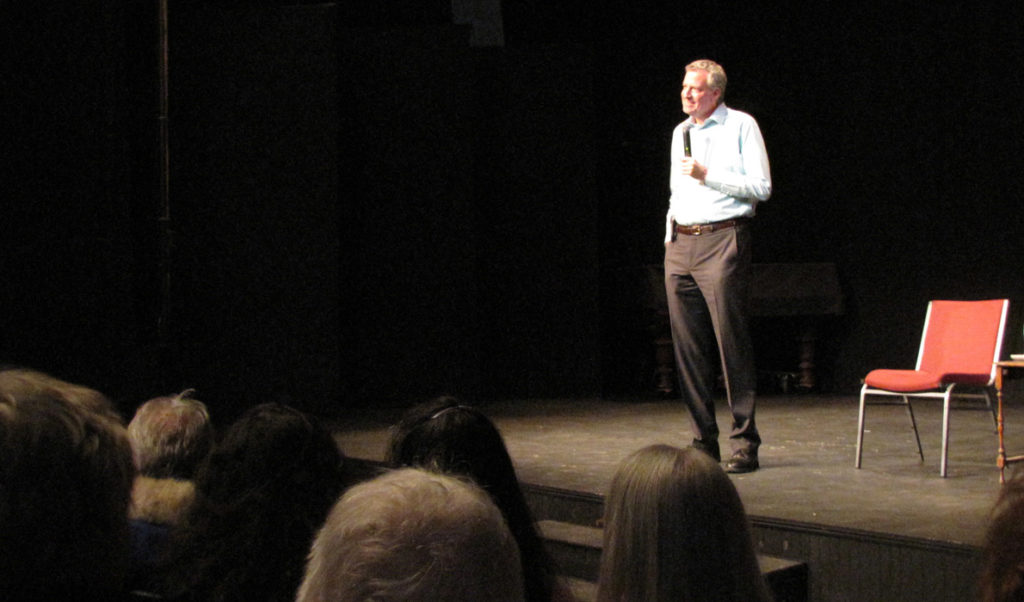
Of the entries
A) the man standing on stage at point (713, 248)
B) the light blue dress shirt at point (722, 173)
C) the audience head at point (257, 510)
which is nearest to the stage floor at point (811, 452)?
the man standing on stage at point (713, 248)

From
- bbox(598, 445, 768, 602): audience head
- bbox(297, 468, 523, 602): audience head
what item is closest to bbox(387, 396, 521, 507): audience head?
bbox(598, 445, 768, 602): audience head

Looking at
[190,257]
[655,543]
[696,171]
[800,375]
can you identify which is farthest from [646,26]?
[655,543]

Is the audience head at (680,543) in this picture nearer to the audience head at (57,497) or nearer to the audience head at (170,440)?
the audience head at (57,497)

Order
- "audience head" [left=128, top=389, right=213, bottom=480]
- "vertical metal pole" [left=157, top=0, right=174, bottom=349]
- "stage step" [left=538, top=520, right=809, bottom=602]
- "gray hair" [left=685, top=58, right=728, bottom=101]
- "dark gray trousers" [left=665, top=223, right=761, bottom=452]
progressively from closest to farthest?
"audience head" [left=128, top=389, right=213, bottom=480] → "stage step" [left=538, top=520, right=809, bottom=602] → "dark gray trousers" [left=665, top=223, right=761, bottom=452] → "gray hair" [left=685, top=58, right=728, bottom=101] → "vertical metal pole" [left=157, top=0, right=174, bottom=349]

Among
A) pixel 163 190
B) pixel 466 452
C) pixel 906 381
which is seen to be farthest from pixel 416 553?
pixel 163 190

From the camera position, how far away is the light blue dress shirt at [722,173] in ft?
13.2

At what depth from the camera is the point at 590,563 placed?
306 centimetres

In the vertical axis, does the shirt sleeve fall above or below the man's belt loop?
above

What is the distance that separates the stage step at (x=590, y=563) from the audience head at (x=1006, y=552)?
1763 millimetres

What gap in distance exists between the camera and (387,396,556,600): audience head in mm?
1866

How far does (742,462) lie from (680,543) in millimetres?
2656

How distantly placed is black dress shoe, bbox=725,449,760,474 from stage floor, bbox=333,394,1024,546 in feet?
0.11

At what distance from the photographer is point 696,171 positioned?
397 centimetres

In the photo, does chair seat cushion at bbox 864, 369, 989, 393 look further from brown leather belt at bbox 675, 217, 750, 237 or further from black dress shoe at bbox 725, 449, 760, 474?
brown leather belt at bbox 675, 217, 750, 237
